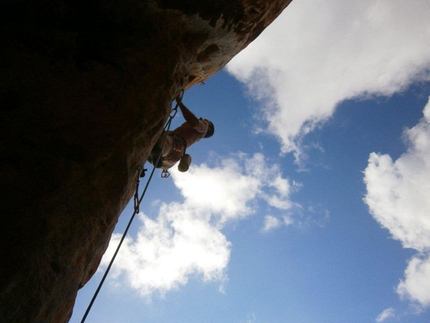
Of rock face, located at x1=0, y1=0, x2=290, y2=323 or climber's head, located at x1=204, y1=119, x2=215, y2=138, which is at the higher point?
climber's head, located at x1=204, y1=119, x2=215, y2=138

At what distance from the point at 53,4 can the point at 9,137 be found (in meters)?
1.48

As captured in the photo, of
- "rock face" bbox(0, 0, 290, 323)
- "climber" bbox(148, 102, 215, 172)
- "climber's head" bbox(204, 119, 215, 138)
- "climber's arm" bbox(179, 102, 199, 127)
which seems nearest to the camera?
"rock face" bbox(0, 0, 290, 323)

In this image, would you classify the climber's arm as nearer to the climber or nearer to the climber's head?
the climber

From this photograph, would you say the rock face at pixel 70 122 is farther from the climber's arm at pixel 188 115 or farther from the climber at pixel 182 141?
the climber at pixel 182 141

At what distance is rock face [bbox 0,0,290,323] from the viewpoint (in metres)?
1.76

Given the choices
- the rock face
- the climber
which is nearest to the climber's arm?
the climber

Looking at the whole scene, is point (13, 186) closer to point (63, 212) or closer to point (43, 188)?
point (43, 188)

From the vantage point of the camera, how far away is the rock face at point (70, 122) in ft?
5.77

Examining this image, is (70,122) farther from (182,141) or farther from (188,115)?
(182,141)

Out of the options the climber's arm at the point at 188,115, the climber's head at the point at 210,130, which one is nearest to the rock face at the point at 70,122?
the climber's arm at the point at 188,115

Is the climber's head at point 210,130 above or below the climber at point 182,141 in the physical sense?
above

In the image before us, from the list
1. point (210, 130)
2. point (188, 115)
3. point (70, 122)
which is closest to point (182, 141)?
point (188, 115)

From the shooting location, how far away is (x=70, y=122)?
221 centimetres

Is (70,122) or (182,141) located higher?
(182,141)
